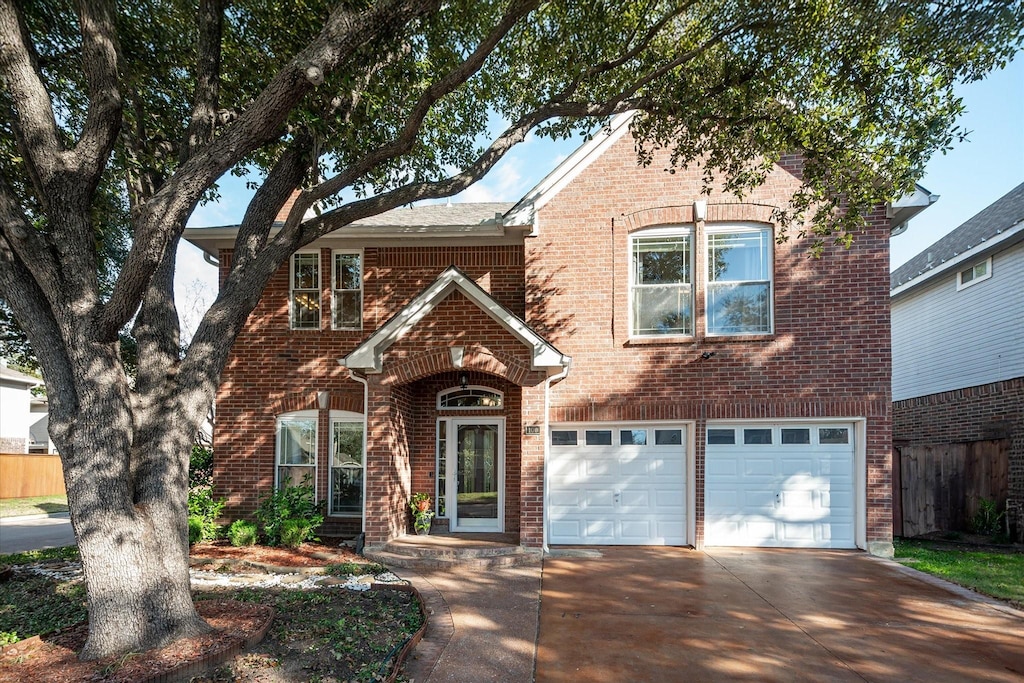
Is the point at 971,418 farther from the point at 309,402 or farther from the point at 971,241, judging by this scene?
the point at 309,402

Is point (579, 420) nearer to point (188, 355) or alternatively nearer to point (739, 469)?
point (739, 469)

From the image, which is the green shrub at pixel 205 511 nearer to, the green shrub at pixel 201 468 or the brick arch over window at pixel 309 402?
the brick arch over window at pixel 309 402

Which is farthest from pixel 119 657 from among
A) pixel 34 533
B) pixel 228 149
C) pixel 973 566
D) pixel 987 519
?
pixel 987 519

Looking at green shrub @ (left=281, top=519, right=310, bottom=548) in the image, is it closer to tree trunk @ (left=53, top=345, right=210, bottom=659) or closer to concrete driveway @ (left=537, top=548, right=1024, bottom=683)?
concrete driveway @ (left=537, top=548, right=1024, bottom=683)

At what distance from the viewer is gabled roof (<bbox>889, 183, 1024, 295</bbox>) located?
12.5 m

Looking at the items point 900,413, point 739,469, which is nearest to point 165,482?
point 739,469

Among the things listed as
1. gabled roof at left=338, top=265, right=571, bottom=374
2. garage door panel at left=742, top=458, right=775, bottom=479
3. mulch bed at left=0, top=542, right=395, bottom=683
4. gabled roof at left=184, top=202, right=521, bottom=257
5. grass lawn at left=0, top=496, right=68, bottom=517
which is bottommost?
grass lawn at left=0, top=496, right=68, bottom=517

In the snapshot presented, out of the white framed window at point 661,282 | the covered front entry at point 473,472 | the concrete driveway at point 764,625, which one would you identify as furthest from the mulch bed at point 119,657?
the white framed window at point 661,282

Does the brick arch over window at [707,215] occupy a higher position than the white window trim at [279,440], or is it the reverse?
the brick arch over window at [707,215]

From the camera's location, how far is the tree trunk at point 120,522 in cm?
538

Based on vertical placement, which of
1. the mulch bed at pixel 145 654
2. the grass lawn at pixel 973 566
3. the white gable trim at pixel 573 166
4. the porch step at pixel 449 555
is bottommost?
the grass lawn at pixel 973 566

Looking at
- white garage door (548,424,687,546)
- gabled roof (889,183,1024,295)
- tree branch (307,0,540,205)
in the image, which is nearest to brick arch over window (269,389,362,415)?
white garage door (548,424,687,546)

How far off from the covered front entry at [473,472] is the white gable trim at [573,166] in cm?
372

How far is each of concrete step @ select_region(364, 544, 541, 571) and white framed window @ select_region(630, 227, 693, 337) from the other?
13.7 feet
